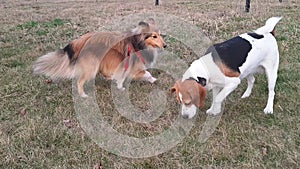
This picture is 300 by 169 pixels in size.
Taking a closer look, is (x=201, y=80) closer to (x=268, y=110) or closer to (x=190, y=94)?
(x=190, y=94)

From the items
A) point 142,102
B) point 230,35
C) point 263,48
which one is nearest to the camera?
point 263,48

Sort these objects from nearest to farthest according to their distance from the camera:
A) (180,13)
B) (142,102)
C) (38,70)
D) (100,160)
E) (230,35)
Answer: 1. (100,160)
2. (142,102)
3. (38,70)
4. (230,35)
5. (180,13)

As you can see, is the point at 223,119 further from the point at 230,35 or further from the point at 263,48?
the point at 230,35

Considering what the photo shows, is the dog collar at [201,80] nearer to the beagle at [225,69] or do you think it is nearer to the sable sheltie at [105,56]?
the beagle at [225,69]

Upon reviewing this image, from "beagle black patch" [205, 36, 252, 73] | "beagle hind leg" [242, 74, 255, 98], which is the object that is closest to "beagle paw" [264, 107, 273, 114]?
"beagle hind leg" [242, 74, 255, 98]

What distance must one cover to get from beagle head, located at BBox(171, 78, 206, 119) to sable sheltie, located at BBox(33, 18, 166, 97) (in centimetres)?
133

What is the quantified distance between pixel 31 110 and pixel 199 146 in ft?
7.28

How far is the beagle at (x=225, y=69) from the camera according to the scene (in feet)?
11.6

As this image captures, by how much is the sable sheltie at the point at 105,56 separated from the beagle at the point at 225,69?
44.4 inches

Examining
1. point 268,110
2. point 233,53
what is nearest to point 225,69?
point 233,53

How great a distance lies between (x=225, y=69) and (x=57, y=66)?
239cm

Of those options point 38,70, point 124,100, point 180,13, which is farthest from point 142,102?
point 180,13

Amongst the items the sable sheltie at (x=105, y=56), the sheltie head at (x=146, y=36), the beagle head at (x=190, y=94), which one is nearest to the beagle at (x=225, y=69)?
the beagle head at (x=190, y=94)

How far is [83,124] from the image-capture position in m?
3.92
